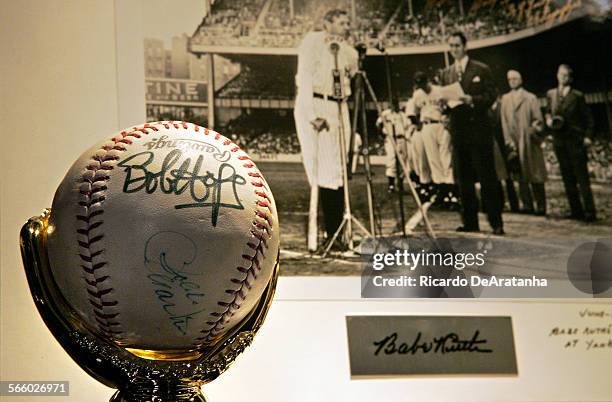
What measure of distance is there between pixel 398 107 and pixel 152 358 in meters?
0.79

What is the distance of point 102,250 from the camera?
2.25 feet

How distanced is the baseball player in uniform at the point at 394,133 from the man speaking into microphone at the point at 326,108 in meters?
0.07

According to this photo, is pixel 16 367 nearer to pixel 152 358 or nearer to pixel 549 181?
pixel 152 358

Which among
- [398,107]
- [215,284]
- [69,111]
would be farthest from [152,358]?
[398,107]

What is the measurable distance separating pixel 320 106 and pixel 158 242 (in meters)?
0.72

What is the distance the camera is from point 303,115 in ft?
4.40

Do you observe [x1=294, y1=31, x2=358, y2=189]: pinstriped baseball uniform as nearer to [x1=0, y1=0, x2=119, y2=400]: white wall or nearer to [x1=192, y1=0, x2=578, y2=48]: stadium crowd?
[x1=192, y1=0, x2=578, y2=48]: stadium crowd
